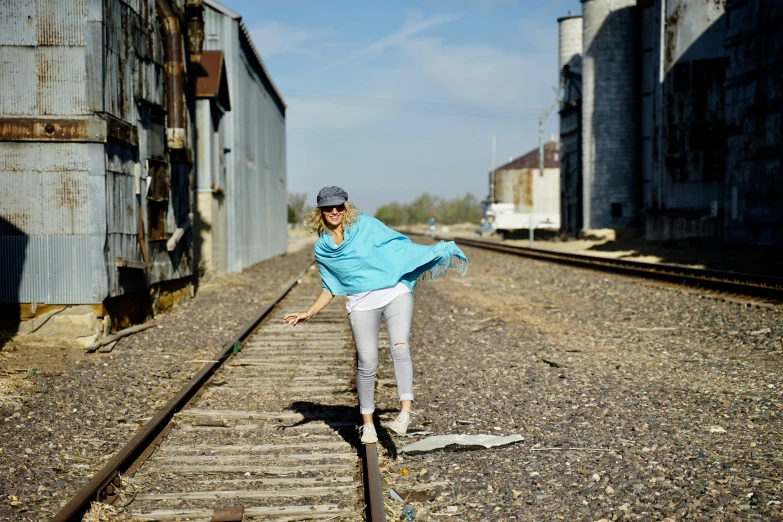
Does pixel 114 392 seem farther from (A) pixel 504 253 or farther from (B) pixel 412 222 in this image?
(B) pixel 412 222

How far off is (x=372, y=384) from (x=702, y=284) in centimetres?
1238

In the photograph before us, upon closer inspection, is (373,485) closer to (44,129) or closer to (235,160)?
(44,129)

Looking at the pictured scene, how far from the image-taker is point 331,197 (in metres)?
5.30

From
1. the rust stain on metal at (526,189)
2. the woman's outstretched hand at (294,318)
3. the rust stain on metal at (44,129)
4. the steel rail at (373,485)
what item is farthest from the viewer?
the rust stain on metal at (526,189)

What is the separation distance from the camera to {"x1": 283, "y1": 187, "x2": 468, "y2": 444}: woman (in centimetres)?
538

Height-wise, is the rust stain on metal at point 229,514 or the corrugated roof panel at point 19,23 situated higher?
the corrugated roof panel at point 19,23

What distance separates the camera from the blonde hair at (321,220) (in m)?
5.37

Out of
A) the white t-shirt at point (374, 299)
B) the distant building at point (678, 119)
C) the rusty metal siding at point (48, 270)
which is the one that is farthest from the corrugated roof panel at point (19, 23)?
the distant building at point (678, 119)

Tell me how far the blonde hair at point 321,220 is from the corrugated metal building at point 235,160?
15017mm

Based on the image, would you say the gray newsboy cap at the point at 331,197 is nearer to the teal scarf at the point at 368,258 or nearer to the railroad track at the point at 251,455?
the teal scarf at the point at 368,258

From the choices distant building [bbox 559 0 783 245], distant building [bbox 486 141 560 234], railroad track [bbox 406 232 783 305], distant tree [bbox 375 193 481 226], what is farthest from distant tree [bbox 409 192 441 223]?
railroad track [bbox 406 232 783 305]

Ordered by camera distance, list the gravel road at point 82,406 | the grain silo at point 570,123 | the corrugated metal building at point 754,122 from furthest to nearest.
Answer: the grain silo at point 570,123, the corrugated metal building at point 754,122, the gravel road at point 82,406

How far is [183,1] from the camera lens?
51.7 ft

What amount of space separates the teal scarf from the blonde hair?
4 cm
